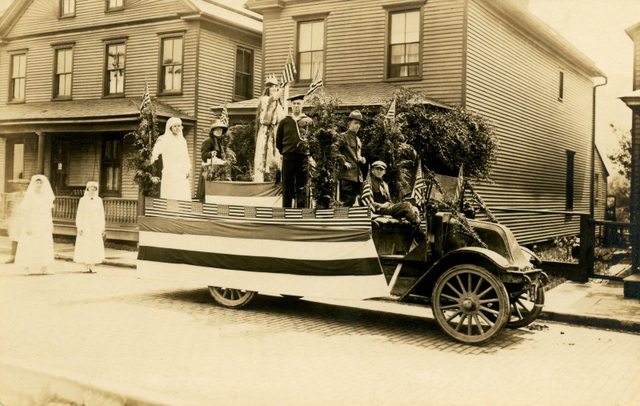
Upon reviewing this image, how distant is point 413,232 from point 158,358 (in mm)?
2997

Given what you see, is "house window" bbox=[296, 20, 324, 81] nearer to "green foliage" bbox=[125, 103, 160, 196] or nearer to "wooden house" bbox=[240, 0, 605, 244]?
"wooden house" bbox=[240, 0, 605, 244]

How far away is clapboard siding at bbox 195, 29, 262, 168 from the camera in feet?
57.6

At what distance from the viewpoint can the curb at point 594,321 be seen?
22.5 ft

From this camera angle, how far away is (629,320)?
688 cm

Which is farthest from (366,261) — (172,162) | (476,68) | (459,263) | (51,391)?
(476,68)

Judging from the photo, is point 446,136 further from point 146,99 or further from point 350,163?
point 146,99

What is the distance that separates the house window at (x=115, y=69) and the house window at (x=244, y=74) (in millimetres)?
3549

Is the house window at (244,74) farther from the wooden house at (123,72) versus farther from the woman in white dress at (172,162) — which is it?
the woman in white dress at (172,162)

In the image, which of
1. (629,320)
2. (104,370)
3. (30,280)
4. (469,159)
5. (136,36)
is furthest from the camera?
(136,36)

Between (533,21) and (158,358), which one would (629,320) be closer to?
(158,358)

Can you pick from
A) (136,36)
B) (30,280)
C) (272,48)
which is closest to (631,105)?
(30,280)

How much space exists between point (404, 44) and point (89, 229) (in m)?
8.50

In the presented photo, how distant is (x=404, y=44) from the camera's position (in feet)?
47.1

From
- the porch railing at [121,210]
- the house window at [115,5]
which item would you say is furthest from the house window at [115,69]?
the porch railing at [121,210]
